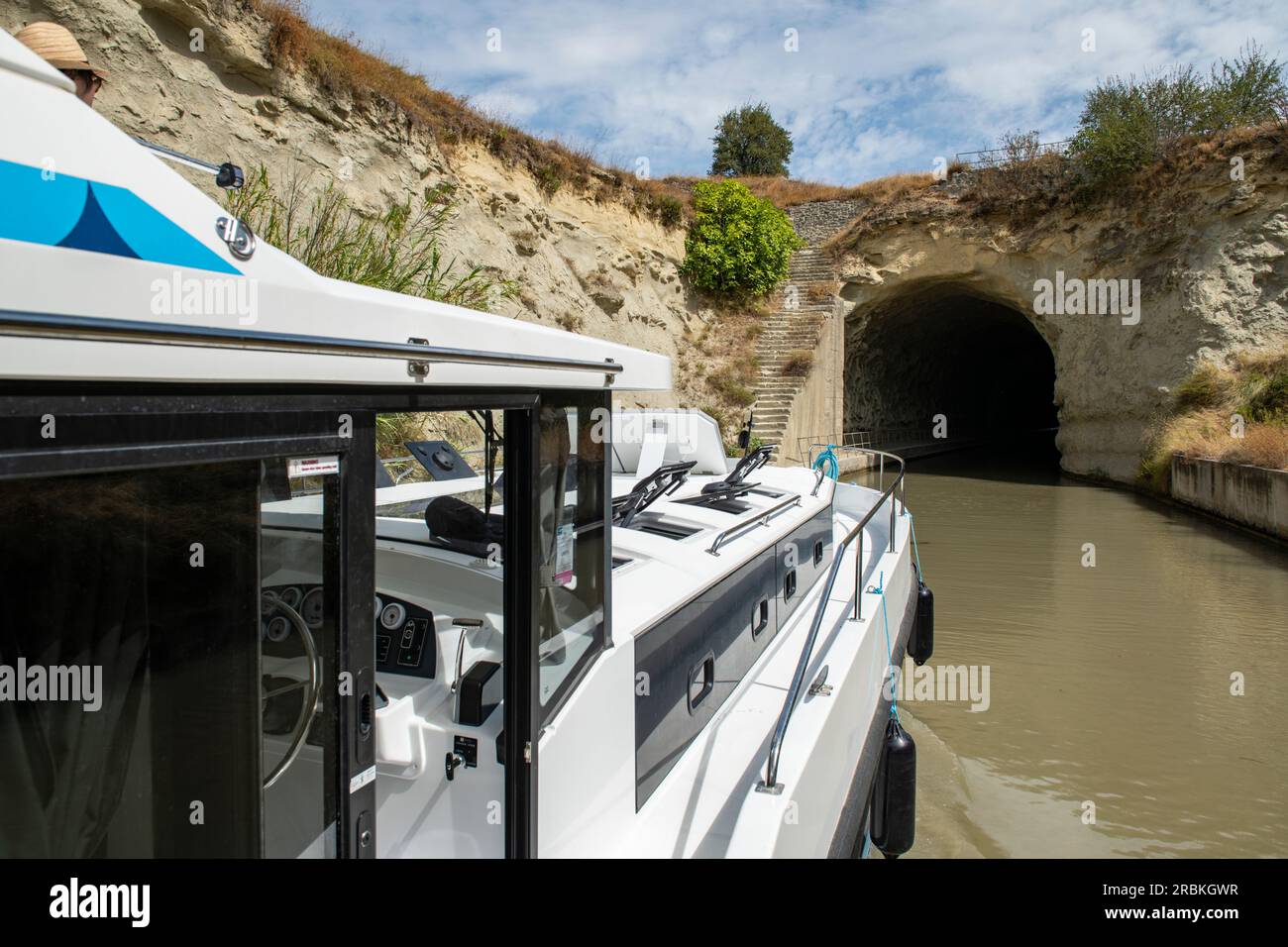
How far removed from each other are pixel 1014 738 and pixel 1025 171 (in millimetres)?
19929

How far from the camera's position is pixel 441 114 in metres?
17.0

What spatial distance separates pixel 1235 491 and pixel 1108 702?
31.2 ft

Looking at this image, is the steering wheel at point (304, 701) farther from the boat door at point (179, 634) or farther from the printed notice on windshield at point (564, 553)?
the printed notice on windshield at point (564, 553)

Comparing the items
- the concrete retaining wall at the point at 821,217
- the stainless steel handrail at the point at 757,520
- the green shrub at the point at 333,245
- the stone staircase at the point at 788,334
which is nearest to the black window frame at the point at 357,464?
the stainless steel handrail at the point at 757,520

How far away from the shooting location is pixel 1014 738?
18.9ft

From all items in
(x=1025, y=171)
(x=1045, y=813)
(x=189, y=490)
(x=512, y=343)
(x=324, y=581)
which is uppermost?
(x=1025, y=171)

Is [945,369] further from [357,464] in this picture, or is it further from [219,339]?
[219,339]

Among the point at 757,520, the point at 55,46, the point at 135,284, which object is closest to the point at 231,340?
the point at 135,284

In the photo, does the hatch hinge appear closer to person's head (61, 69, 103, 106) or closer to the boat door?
the boat door

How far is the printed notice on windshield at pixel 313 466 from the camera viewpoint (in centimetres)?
154

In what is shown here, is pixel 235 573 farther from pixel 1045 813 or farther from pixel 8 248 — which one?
pixel 1045 813

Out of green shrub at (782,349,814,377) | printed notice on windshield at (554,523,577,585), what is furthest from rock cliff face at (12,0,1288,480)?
printed notice on windshield at (554,523,577,585)

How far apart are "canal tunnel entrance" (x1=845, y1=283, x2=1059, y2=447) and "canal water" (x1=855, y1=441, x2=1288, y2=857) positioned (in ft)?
45.7
